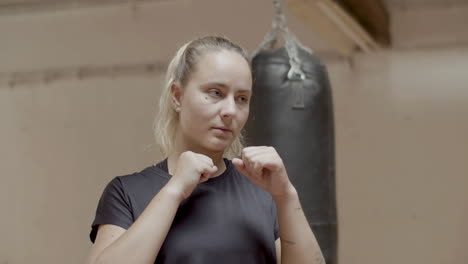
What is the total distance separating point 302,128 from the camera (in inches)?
94.2

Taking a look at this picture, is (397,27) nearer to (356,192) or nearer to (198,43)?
(356,192)

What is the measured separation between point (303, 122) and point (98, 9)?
2.60 meters

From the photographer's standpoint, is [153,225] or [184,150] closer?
[153,225]

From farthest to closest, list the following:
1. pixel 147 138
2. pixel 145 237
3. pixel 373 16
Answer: pixel 147 138
pixel 373 16
pixel 145 237

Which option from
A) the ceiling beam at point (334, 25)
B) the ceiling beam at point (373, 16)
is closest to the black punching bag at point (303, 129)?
the ceiling beam at point (334, 25)

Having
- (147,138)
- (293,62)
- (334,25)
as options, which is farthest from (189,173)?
(147,138)

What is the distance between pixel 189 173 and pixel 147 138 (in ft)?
10.9

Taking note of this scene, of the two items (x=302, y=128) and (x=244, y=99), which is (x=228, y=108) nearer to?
(x=244, y=99)

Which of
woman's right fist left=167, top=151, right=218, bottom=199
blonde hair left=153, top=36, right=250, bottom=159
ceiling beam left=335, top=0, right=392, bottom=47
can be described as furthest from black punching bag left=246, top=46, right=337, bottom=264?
woman's right fist left=167, top=151, right=218, bottom=199

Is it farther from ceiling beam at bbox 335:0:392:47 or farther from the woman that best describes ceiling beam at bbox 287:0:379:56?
the woman

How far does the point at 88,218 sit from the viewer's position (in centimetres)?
442

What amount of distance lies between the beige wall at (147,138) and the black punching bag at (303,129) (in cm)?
148

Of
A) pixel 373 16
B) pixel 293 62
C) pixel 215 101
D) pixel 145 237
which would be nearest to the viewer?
pixel 145 237

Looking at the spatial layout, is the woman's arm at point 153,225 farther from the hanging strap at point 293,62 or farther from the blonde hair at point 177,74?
the hanging strap at point 293,62
